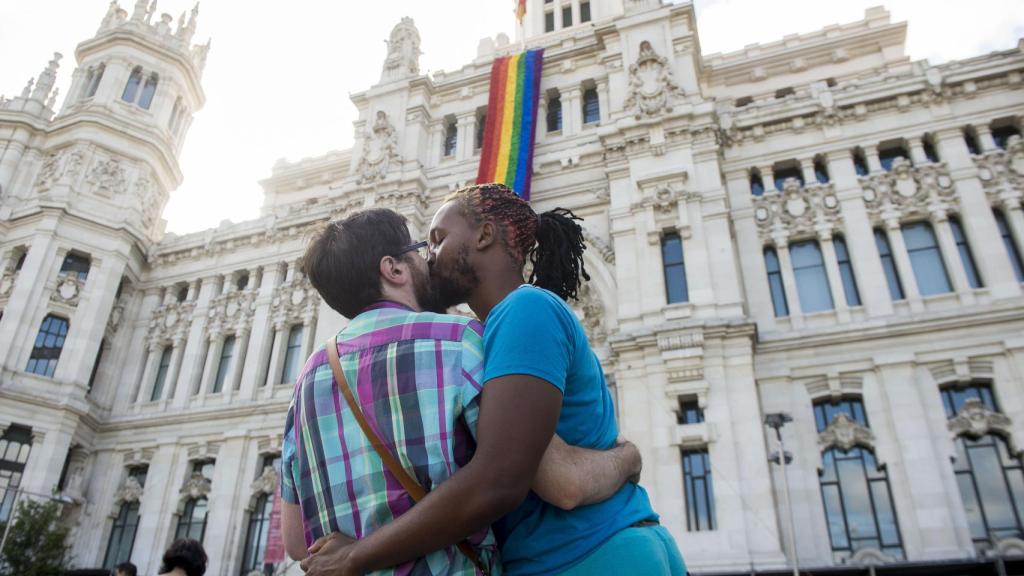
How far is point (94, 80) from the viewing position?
3328 cm

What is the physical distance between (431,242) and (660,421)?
16.3m

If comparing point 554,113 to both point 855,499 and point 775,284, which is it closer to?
point 775,284

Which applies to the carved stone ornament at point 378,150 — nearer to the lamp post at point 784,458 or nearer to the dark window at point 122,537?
the dark window at point 122,537

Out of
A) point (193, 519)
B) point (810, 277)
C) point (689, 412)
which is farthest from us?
point (193, 519)

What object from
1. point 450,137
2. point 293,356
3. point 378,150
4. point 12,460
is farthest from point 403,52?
point 12,460

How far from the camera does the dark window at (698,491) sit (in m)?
17.1

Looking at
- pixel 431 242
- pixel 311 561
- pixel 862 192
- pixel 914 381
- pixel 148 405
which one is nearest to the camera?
pixel 311 561

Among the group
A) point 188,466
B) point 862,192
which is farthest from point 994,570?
point 188,466

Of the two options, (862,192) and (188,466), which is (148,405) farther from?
(862,192)

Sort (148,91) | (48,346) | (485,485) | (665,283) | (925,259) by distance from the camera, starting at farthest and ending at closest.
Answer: (148,91), (48,346), (665,283), (925,259), (485,485)

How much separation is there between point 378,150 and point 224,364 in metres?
11.1

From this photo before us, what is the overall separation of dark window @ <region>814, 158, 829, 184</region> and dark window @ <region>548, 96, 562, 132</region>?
9.65 m

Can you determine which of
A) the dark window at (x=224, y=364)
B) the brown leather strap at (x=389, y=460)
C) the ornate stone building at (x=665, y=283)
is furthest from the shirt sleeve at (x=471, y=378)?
the dark window at (x=224, y=364)

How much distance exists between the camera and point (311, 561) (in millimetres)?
2406
